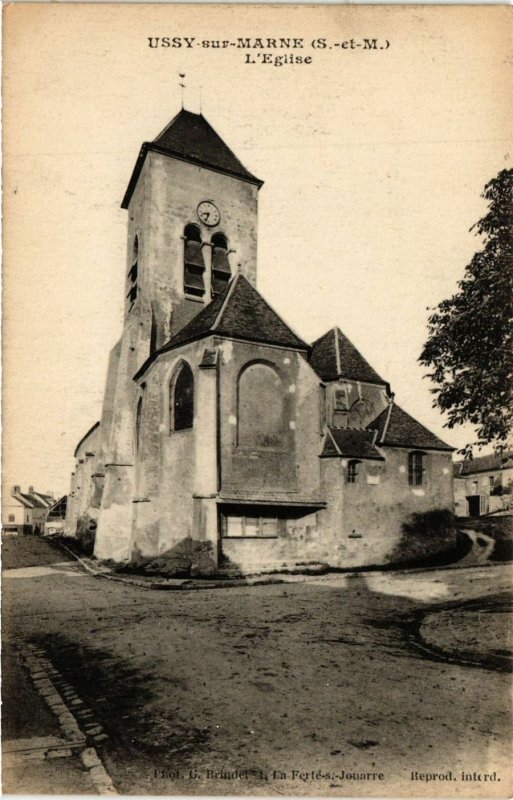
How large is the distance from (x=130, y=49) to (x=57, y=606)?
10613 millimetres

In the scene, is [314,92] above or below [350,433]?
above

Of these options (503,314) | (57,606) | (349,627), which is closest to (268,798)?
(349,627)

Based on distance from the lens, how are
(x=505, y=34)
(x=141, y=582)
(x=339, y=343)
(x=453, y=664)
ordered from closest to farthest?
(x=453, y=664) → (x=505, y=34) → (x=141, y=582) → (x=339, y=343)

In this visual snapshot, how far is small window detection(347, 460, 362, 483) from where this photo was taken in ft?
66.1

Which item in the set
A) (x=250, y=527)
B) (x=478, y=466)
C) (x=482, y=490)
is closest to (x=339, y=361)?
(x=250, y=527)

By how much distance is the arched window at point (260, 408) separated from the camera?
18.2 metres

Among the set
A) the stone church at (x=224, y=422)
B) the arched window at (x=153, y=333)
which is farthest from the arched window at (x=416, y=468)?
the arched window at (x=153, y=333)

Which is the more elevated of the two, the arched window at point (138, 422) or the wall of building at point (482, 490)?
the arched window at point (138, 422)

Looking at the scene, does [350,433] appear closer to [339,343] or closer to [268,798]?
[339,343]

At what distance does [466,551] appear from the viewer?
22172mm

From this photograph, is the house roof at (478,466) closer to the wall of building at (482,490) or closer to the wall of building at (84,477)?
the wall of building at (482,490)

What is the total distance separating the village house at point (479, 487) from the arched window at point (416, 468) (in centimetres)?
2007

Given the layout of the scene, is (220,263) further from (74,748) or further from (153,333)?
(74,748)

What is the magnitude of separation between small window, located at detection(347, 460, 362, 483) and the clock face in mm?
11704
